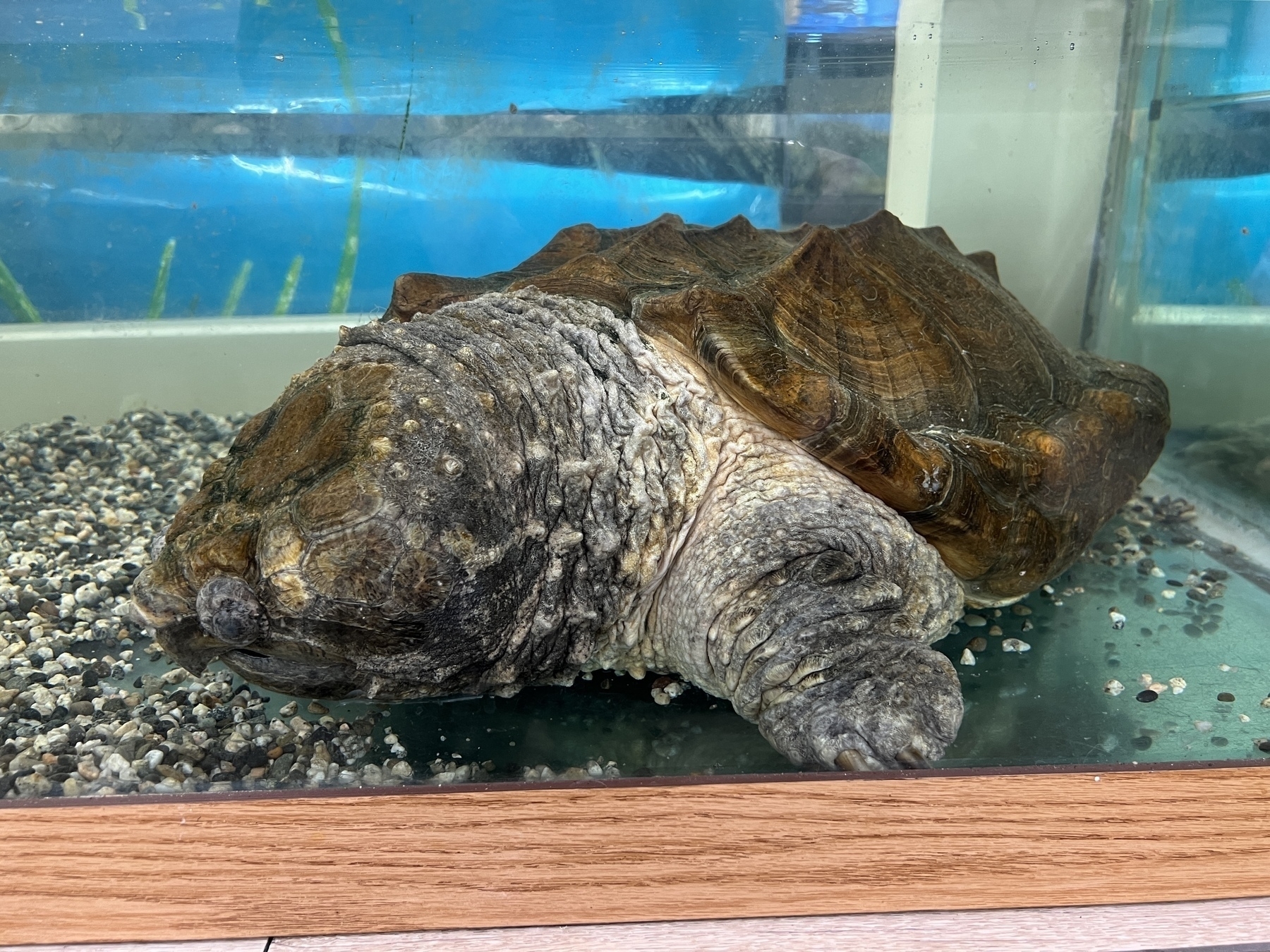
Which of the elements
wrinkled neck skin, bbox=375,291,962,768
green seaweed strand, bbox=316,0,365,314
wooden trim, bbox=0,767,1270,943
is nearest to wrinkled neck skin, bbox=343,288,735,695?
wrinkled neck skin, bbox=375,291,962,768

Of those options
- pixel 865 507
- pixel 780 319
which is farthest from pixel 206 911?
pixel 780 319

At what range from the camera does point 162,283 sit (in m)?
3.43

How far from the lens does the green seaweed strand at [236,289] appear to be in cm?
348

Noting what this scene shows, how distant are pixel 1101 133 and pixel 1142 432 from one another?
3.88 ft

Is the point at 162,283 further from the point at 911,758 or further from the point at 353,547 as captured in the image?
the point at 911,758

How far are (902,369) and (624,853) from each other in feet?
5.18

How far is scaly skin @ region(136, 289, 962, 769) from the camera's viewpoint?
5.57 feet

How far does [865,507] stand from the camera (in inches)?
85.0

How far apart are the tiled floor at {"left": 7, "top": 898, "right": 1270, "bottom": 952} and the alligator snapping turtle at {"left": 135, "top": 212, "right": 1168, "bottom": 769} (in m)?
0.30

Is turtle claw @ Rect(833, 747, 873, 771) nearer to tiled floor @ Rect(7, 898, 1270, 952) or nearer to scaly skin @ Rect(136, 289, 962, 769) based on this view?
scaly skin @ Rect(136, 289, 962, 769)

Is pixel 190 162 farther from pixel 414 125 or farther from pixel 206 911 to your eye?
pixel 206 911

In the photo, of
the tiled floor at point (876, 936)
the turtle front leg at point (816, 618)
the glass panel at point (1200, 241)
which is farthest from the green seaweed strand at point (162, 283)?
the glass panel at point (1200, 241)

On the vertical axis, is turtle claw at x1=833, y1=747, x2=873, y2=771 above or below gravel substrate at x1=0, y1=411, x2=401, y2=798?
above

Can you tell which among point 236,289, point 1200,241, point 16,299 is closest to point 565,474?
point 236,289
